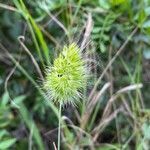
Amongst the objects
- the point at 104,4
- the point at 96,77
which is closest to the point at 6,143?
the point at 96,77

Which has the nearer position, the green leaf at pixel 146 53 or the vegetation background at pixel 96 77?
the vegetation background at pixel 96 77

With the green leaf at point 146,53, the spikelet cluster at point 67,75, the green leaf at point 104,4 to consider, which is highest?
the green leaf at point 104,4

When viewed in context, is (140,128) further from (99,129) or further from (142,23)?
(142,23)

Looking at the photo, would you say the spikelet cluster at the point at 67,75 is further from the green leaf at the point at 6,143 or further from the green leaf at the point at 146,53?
the green leaf at the point at 146,53

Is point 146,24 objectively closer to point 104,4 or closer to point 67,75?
point 104,4

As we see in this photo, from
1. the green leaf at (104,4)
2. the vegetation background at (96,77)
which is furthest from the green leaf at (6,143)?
the green leaf at (104,4)

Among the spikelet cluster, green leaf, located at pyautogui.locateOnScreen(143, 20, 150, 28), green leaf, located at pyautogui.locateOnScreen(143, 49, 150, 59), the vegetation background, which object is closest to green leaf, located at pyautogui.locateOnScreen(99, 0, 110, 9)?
the vegetation background

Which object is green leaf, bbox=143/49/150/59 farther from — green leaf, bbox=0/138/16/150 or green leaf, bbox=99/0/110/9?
green leaf, bbox=0/138/16/150
